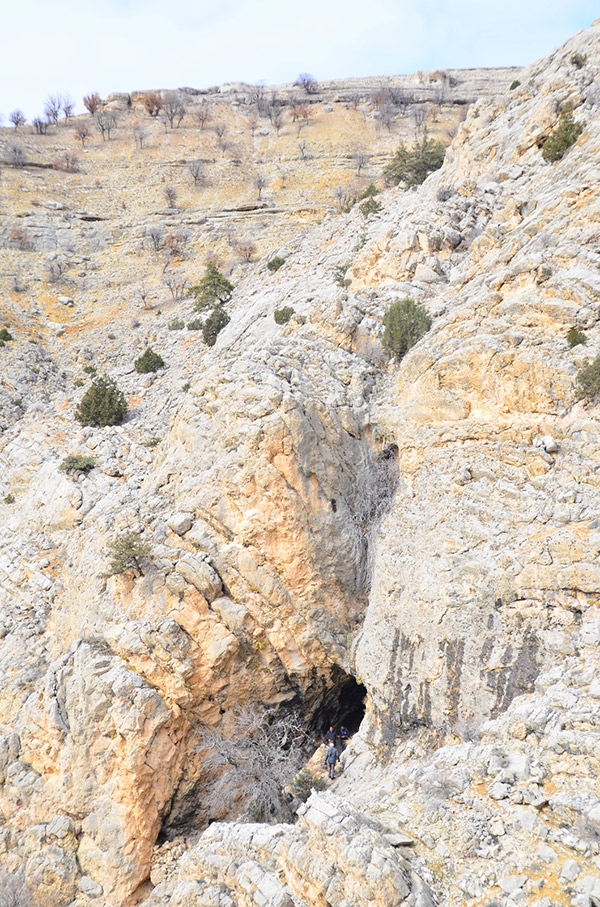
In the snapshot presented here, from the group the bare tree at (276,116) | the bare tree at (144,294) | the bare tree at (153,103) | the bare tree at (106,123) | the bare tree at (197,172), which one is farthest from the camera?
the bare tree at (153,103)

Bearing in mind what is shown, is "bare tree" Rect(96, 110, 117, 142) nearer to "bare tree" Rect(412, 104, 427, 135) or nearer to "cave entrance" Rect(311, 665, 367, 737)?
"bare tree" Rect(412, 104, 427, 135)

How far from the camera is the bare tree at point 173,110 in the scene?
68562 millimetres

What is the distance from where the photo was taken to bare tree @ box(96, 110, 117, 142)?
220 feet

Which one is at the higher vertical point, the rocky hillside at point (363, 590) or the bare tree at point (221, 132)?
the bare tree at point (221, 132)

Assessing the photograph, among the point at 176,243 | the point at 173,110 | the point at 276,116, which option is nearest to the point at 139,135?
the point at 173,110

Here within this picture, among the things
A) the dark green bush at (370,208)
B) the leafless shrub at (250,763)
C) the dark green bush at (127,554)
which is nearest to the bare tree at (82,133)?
the dark green bush at (370,208)

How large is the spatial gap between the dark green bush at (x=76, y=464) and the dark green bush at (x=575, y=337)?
16.0 metres

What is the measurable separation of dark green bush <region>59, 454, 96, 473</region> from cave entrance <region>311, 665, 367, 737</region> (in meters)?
11.3

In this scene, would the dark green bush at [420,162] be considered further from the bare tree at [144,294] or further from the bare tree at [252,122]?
the bare tree at [252,122]

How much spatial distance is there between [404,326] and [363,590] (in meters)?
8.16

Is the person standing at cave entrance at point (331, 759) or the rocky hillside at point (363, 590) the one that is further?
the person standing at cave entrance at point (331, 759)

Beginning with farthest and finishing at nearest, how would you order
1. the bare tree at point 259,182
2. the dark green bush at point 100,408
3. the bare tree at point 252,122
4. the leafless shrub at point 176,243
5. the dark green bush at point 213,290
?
the bare tree at point 252,122 < the bare tree at point 259,182 < the leafless shrub at point 176,243 < the dark green bush at point 213,290 < the dark green bush at point 100,408

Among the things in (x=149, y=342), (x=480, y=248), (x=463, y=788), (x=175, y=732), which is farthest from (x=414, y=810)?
(x=149, y=342)

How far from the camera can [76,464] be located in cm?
2094
